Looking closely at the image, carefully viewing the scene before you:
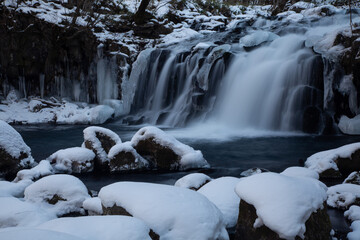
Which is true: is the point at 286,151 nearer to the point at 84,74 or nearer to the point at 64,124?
the point at 64,124

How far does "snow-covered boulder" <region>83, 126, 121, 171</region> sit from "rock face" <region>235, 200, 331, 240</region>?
10.0 ft

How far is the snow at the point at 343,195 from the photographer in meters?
3.26

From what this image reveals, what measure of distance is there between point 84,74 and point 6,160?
29.3ft

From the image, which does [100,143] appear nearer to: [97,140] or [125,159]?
[97,140]

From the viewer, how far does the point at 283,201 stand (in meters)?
2.31

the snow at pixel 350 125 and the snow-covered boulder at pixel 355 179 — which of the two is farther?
the snow at pixel 350 125

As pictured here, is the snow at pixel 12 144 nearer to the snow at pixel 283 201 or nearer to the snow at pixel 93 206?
the snow at pixel 93 206

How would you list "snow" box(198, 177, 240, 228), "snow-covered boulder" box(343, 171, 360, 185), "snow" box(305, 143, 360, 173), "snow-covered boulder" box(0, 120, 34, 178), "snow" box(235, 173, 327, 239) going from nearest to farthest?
"snow" box(235, 173, 327, 239) → "snow" box(198, 177, 240, 228) → "snow-covered boulder" box(343, 171, 360, 185) → "snow" box(305, 143, 360, 173) → "snow-covered boulder" box(0, 120, 34, 178)

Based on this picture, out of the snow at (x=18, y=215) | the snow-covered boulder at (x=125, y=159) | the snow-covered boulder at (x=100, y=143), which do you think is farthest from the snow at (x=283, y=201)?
the snow-covered boulder at (x=100, y=143)

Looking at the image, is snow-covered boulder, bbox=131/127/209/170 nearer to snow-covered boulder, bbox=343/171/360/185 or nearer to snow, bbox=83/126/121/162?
snow, bbox=83/126/121/162

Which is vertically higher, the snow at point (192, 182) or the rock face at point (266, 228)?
the rock face at point (266, 228)

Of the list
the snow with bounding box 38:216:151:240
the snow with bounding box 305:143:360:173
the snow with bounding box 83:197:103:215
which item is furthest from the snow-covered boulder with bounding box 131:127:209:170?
the snow with bounding box 38:216:151:240

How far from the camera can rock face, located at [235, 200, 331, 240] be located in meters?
2.29

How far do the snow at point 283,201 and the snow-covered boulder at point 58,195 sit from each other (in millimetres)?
1792
